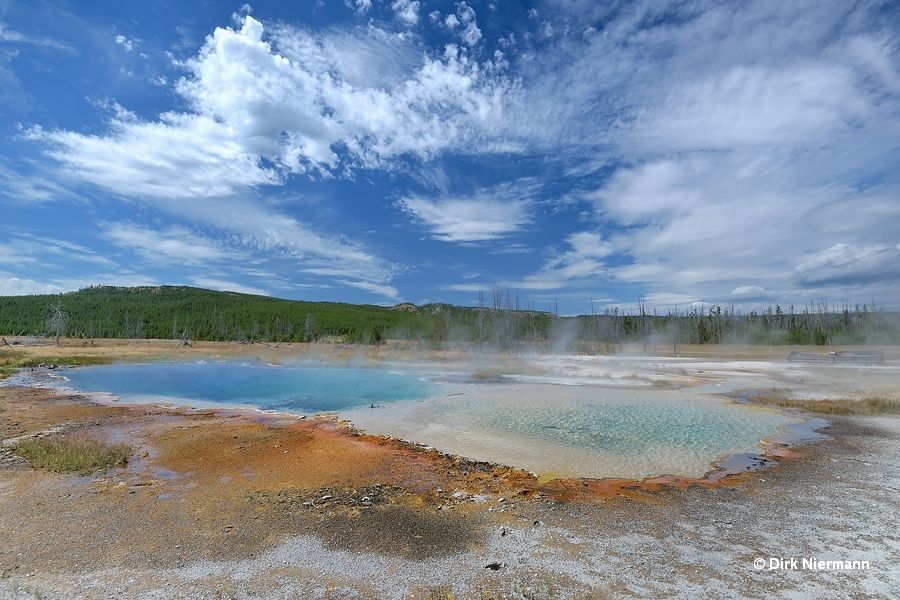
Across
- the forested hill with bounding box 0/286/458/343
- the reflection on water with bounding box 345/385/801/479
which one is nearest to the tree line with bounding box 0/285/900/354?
the forested hill with bounding box 0/286/458/343

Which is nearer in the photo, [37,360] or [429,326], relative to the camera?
[37,360]

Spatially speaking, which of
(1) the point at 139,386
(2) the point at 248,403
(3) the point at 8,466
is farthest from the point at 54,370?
(3) the point at 8,466

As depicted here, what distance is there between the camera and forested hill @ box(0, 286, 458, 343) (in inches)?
3944

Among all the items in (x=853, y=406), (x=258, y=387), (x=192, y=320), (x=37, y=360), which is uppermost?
(x=192, y=320)

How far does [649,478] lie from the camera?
1038 centimetres

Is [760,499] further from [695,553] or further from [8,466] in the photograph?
[8,466]

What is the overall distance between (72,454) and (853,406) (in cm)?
2947

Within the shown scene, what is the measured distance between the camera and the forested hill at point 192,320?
329ft

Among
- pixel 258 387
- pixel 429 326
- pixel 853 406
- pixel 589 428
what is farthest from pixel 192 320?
pixel 853 406

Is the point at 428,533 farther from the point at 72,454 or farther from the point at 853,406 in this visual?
the point at 853,406

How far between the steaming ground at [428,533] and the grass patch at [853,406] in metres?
8.43

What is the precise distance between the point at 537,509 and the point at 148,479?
9005 millimetres

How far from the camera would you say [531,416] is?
18922 millimetres

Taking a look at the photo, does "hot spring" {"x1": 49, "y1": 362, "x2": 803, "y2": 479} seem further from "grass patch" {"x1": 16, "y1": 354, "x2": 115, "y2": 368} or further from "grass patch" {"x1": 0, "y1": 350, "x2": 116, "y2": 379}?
"grass patch" {"x1": 16, "y1": 354, "x2": 115, "y2": 368}
